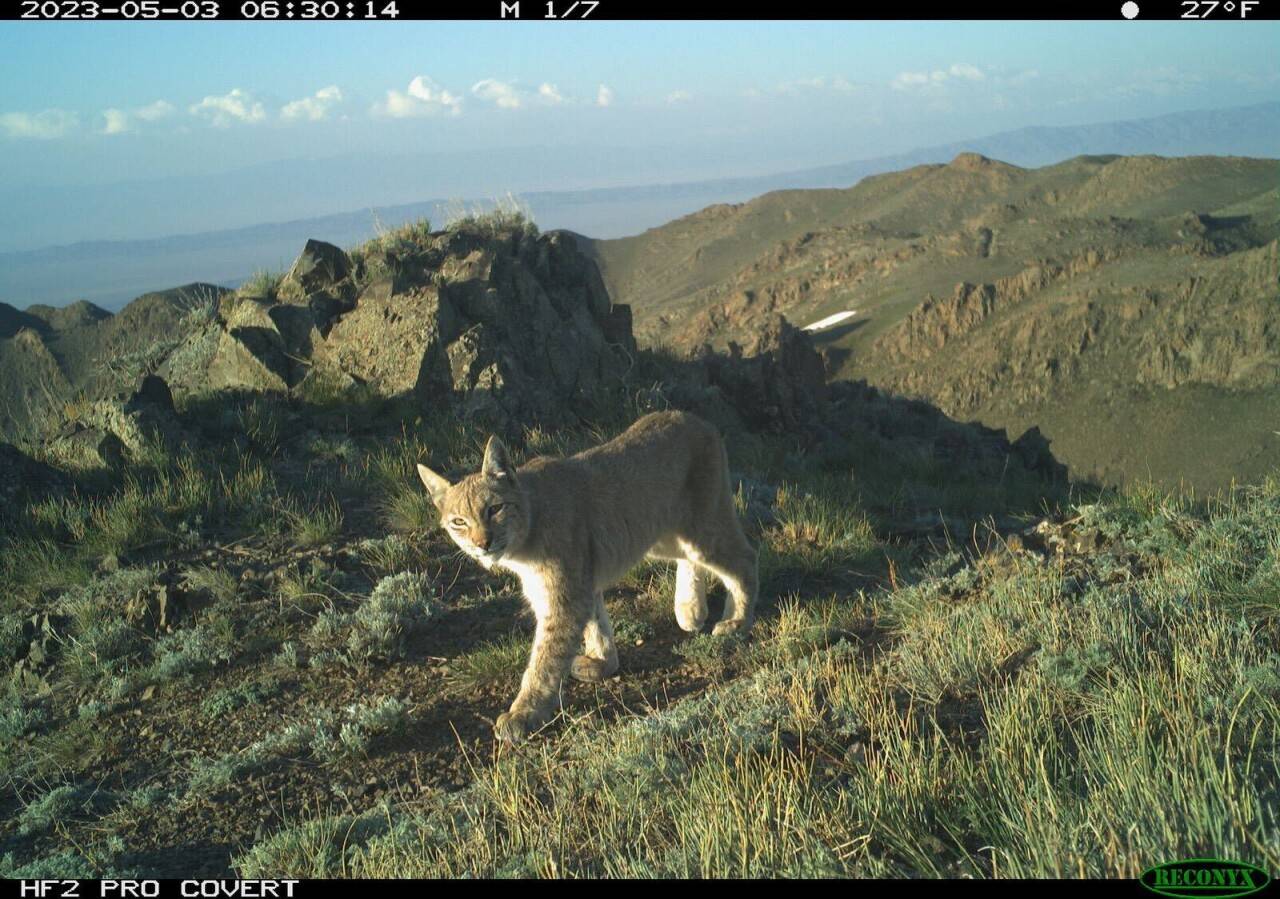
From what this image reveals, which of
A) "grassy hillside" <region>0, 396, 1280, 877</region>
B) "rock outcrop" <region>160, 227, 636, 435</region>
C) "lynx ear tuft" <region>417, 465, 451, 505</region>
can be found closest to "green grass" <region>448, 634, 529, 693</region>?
"grassy hillside" <region>0, 396, 1280, 877</region>

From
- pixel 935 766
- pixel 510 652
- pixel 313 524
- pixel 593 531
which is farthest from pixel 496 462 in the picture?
pixel 935 766

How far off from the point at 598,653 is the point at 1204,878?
4050 mm

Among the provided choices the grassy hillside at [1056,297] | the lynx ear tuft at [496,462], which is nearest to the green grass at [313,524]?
the lynx ear tuft at [496,462]

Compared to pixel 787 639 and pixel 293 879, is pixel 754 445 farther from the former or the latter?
pixel 293 879

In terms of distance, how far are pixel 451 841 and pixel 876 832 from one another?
1827mm

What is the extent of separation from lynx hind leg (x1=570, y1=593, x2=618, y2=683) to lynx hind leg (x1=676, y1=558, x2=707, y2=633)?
75 cm

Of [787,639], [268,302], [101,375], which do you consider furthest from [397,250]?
[787,639]

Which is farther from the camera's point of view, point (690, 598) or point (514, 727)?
point (690, 598)

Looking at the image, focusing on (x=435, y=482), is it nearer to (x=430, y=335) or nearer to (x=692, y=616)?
(x=692, y=616)

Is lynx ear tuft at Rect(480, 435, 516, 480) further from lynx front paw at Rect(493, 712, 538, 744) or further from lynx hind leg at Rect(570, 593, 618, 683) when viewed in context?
lynx front paw at Rect(493, 712, 538, 744)

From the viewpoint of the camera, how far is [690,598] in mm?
7156

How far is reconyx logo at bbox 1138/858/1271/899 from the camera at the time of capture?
2.94 m

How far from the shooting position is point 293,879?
418 centimetres

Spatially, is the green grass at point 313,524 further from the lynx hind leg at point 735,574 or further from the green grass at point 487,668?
the lynx hind leg at point 735,574
